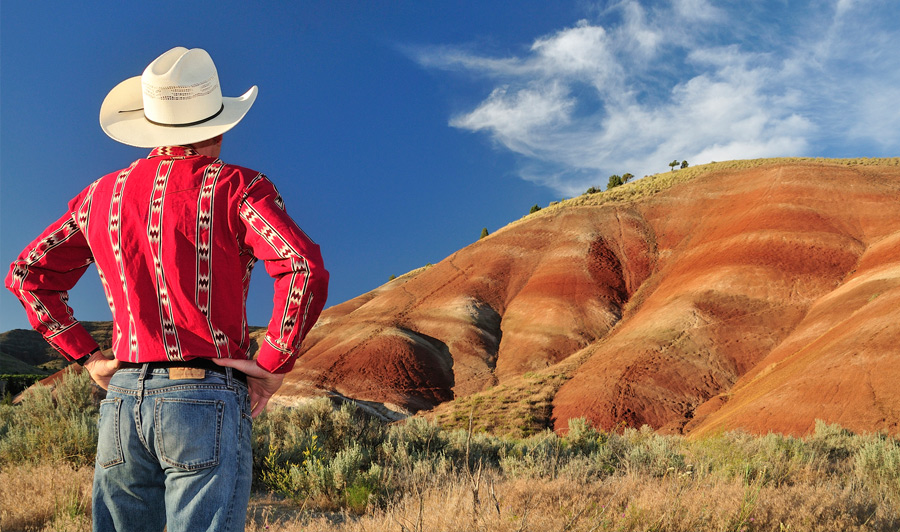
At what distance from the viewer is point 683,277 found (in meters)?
38.5

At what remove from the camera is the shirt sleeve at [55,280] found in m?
2.60

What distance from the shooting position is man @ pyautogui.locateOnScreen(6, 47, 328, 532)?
A: 212 cm

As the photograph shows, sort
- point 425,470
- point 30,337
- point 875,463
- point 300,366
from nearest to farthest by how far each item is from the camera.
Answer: point 425,470 → point 875,463 → point 300,366 → point 30,337

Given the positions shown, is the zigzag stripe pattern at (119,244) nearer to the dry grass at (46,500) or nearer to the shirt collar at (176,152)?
the shirt collar at (176,152)

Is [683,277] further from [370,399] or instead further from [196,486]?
[196,486]

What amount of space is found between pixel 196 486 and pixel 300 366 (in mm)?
36157

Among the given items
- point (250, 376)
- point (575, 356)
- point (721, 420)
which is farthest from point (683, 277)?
point (250, 376)

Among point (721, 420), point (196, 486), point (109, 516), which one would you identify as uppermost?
point (196, 486)

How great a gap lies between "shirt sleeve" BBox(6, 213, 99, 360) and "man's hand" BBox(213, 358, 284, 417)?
2.89ft

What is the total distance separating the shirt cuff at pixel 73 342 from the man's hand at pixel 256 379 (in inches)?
35.1

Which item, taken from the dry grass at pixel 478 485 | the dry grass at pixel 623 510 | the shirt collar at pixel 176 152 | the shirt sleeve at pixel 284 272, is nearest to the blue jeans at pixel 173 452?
the shirt sleeve at pixel 284 272

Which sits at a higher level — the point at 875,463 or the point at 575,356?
the point at 575,356

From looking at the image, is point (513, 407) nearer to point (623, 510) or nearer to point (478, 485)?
point (623, 510)

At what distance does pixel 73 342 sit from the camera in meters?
2.74
